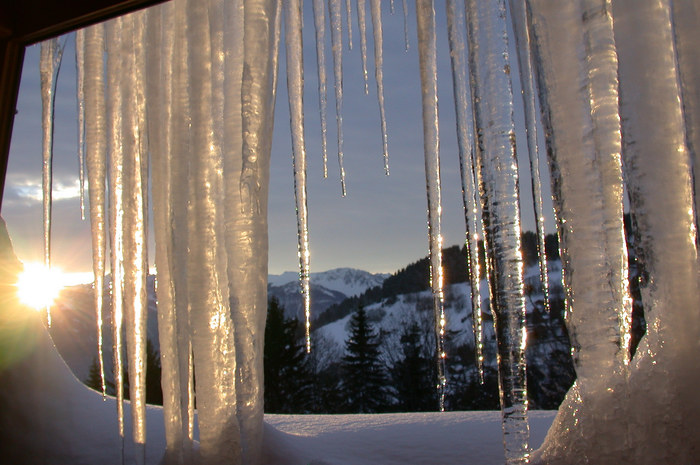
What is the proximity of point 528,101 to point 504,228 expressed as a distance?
2.13 ft

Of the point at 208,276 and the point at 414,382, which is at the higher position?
the point at 208,276

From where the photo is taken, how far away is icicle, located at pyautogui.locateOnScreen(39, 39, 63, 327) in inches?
A: 89.2

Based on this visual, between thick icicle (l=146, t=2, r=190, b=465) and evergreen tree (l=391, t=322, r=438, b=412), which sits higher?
thick icicle (l=146, t=2, r=190, b=465)

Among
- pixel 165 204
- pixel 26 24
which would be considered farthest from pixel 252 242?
pixel 26 24

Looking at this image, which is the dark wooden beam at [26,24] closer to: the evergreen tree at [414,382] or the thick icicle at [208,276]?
the thick icicle at [208,276]

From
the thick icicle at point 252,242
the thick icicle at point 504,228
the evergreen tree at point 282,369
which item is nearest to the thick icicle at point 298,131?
the thick icicle at point 252,242

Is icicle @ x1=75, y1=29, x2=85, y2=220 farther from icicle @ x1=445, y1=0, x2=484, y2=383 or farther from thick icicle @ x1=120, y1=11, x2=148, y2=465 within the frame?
icicle @ x1=445, y1=0, x2=484, y2=383

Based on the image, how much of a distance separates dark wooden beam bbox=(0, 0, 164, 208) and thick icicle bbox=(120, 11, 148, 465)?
1.14ft

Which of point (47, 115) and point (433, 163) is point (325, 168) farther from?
point (47, 115)

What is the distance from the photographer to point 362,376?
2584 cm

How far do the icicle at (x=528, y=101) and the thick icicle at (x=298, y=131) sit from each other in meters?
0.90

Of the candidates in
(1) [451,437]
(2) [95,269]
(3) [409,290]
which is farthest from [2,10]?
(3) [409,290]

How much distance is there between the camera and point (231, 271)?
1.70 meters

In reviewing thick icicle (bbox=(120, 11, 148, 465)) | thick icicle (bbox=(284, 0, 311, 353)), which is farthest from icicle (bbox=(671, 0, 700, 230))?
thick icicle (bbox=(120, 11, 148, 465))
